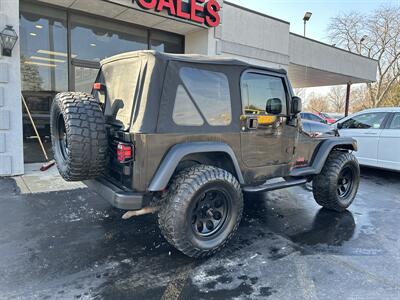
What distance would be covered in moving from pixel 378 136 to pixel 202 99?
18.1 ft

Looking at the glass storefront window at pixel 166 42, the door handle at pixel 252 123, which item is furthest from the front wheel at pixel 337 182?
the glass storefront window at pixel 166 42

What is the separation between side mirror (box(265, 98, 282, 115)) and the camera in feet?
11.8

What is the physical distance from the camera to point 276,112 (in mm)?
3648

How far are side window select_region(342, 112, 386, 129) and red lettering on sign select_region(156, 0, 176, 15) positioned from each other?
17.2 ft

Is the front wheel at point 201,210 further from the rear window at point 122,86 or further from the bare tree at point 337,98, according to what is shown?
the bare tree at point 337,98

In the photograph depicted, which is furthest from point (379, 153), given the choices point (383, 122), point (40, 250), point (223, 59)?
point (40, 250)

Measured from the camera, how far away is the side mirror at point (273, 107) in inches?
142

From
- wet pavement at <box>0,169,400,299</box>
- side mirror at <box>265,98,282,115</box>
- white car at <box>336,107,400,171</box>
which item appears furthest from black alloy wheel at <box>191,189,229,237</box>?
white car at <box>336,107,400,171</box>

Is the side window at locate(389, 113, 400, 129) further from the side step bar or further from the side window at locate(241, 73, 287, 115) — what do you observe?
the side window at locate(241, 73, 287, 115)

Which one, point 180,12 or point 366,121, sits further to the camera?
point 180,12

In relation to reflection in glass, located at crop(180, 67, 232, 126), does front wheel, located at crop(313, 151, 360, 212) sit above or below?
below

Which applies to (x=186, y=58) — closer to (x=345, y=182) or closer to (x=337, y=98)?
(x=345, y=182)

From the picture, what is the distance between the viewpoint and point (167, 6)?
7277mm

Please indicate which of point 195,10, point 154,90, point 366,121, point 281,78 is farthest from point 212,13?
point 154,90
